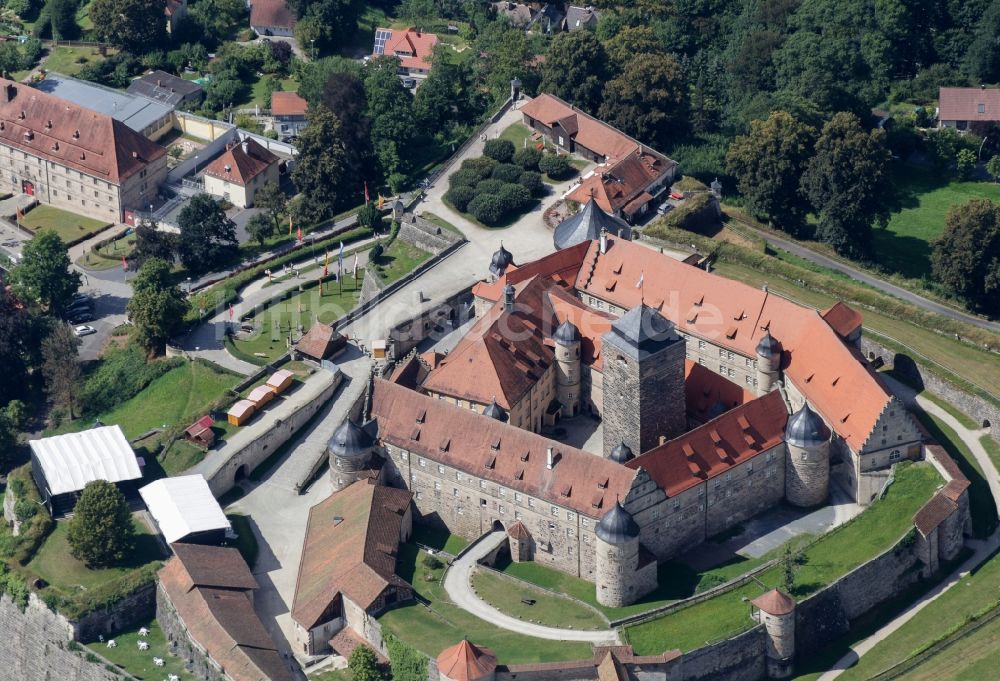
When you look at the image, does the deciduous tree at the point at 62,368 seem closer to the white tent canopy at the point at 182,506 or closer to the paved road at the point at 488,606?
the white tent canopy at the point at 182,506

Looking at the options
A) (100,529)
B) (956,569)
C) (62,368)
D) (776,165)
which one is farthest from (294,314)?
(956,569)

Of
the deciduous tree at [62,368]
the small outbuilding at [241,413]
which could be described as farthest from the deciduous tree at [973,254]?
the deciduous tree at [62,368]

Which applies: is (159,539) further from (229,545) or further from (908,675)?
(908,675)

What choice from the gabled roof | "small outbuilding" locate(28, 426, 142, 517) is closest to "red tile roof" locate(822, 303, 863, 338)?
the gabled roof

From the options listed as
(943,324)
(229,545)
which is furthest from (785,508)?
(229,545)

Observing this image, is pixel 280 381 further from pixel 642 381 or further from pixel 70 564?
pixel 642 381
